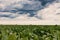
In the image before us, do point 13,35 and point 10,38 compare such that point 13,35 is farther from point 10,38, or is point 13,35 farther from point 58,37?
point 58,37

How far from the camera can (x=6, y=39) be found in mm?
4199

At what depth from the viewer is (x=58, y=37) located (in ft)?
16.7

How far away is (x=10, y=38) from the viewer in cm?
407

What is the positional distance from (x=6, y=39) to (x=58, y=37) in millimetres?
1448

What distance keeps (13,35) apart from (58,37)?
4.50ft

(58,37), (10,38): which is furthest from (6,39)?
(58,37)

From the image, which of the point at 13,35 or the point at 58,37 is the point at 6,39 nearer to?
the point at 13,35

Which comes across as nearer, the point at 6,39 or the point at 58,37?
the point at 6,39

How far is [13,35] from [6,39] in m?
0.17

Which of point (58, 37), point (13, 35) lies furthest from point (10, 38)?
point (58, 37)

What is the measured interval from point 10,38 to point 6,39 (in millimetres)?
161

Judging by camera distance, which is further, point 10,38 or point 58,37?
point 58,37

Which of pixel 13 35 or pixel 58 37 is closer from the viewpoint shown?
pixel 13 35
